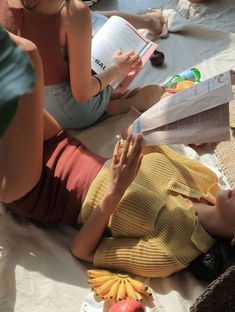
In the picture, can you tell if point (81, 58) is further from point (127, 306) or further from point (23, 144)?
point (127, 306)

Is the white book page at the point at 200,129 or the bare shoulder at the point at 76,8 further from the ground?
the bare shoulder at the point at 76,8

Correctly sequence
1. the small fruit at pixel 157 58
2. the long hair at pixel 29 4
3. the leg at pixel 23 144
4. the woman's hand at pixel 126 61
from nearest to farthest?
the leg at pixel 23 144 < the long hair at pixel 29 4 < the woman's hand at pixel 126 61 < the small fruit at pixel 157 58

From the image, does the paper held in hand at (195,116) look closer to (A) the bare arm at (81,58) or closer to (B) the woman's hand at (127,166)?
(B) the woman's hand at (127,166)

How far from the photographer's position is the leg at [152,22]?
171 centimetres

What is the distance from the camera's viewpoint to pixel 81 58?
122 centimetres

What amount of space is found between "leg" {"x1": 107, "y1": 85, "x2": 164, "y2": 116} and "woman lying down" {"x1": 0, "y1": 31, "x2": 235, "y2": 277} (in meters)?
0.35

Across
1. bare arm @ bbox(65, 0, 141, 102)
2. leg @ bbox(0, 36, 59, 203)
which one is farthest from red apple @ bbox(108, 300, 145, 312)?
bare arm @ bbox(65, 0, 141, 102)

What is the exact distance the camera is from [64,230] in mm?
1139

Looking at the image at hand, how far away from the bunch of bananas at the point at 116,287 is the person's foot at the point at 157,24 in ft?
3.40

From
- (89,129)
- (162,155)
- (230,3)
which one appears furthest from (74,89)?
(230,3)

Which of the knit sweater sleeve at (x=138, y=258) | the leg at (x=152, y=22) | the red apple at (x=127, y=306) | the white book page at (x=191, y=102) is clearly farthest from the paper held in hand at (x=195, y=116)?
the leg at (x=152, y=22)

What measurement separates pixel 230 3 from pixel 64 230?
4.31 feet

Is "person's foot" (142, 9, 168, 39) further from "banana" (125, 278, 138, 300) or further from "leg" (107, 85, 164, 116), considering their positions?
"banana" (125, 278, 138, 300)

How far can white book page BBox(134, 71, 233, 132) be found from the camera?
3.17ft
